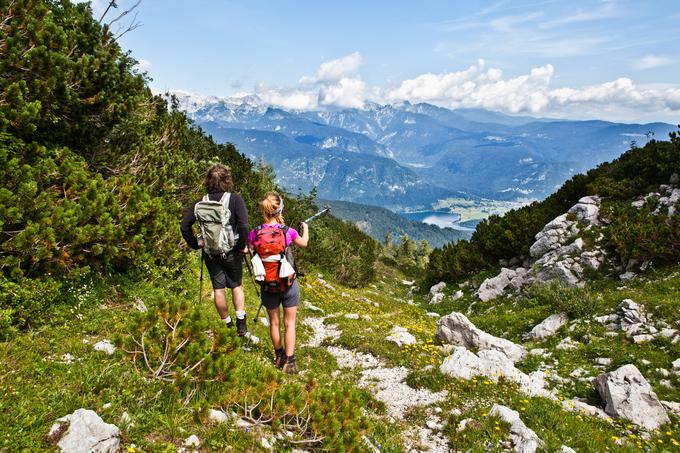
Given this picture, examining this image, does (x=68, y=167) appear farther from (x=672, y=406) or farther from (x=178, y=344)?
(x=672, y=406)

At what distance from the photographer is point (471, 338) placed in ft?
32.9

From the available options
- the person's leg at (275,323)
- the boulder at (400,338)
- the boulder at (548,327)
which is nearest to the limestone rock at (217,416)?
the person's leg at (275,323)

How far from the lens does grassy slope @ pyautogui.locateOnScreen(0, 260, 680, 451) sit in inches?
159

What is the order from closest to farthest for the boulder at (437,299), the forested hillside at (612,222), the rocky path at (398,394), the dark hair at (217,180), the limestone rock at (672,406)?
the rocky path at (398,394)
the dark hair at (217,180)
the limestone rock at (672,406)
the forested hillside at (612,222)
the boulder at (437,299)

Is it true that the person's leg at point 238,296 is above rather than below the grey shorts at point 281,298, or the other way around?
below

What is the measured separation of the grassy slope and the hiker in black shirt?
1.38m

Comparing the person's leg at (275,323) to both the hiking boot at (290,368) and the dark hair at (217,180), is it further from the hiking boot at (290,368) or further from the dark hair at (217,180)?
the dark hair at (217,180)

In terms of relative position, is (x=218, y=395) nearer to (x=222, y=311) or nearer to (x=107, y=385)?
(x=107, y=385)

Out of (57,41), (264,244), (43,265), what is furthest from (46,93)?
(264,244)

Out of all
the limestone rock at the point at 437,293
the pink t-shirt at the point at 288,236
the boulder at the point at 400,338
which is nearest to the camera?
the pink t-shirt at the point at 288,236

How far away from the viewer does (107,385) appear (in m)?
4.62

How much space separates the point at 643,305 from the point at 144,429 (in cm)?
1284

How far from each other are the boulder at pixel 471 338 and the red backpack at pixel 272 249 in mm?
5920

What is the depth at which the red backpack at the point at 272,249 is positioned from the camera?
626 centimetres
